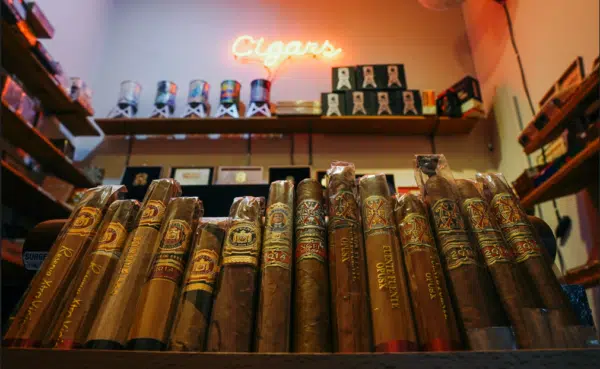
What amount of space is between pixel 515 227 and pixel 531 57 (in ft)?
7.41

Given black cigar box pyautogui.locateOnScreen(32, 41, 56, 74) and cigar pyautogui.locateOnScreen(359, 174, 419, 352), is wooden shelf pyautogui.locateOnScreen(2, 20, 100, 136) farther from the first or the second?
cigar pyautogui.locateOnScreen(359, 174, 419, 352)

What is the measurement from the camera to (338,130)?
3.01m

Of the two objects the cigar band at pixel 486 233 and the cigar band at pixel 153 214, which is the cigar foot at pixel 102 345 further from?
the cigar band at pixel 486 233

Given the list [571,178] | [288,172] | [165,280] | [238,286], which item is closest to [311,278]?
[238,286]

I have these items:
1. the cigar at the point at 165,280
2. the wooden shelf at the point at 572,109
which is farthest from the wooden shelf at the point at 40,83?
the wooden shelf at the point at 572,109

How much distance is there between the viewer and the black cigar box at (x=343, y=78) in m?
A: 2.99

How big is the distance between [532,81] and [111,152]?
9.60ft

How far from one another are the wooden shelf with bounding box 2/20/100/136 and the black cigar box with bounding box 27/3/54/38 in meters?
0.17

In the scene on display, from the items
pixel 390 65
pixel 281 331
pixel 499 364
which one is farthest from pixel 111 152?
pixel 499 364

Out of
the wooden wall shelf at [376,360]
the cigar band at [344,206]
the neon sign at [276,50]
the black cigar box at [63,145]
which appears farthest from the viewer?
the neon sign at [276,50]

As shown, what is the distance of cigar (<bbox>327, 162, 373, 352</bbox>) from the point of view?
21.8 inches

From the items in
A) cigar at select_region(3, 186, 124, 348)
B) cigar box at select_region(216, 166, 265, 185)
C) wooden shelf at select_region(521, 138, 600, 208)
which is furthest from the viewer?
cigar box at select_region(216, 166, 265, 185)

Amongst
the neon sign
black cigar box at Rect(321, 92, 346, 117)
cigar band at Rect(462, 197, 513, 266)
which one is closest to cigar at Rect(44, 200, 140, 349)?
cigar band at Rect(462, 197, 513, 266)

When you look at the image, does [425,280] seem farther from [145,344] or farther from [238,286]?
[145,344]
